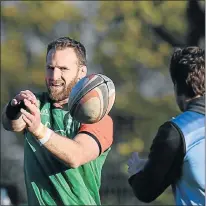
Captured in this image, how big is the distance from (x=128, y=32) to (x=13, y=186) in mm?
7455

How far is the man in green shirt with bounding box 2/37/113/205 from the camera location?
→ 614 cm

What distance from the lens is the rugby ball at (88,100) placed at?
19.0 feet

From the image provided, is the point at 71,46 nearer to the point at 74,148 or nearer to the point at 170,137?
the point at 74,148

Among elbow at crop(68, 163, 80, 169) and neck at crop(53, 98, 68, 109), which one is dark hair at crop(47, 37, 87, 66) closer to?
neck at crop(53, 98, 68, 109)

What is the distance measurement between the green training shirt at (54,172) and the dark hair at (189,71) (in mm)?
755

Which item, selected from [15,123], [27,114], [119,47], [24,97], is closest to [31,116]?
[27,114]

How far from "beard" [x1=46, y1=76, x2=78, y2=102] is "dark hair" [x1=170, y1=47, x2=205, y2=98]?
0.69 m

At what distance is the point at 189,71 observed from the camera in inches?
233

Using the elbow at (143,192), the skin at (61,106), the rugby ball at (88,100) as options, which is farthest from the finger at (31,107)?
the elbow at (143,192)

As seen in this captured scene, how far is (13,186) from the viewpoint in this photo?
48.8 ft

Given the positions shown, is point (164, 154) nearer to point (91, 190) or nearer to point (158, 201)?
point (91, 190)

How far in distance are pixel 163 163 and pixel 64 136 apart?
2.33 feet

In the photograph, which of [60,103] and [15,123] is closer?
[15,123]

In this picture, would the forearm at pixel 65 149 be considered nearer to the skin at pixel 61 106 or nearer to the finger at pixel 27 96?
the skin at pixel 61 106
